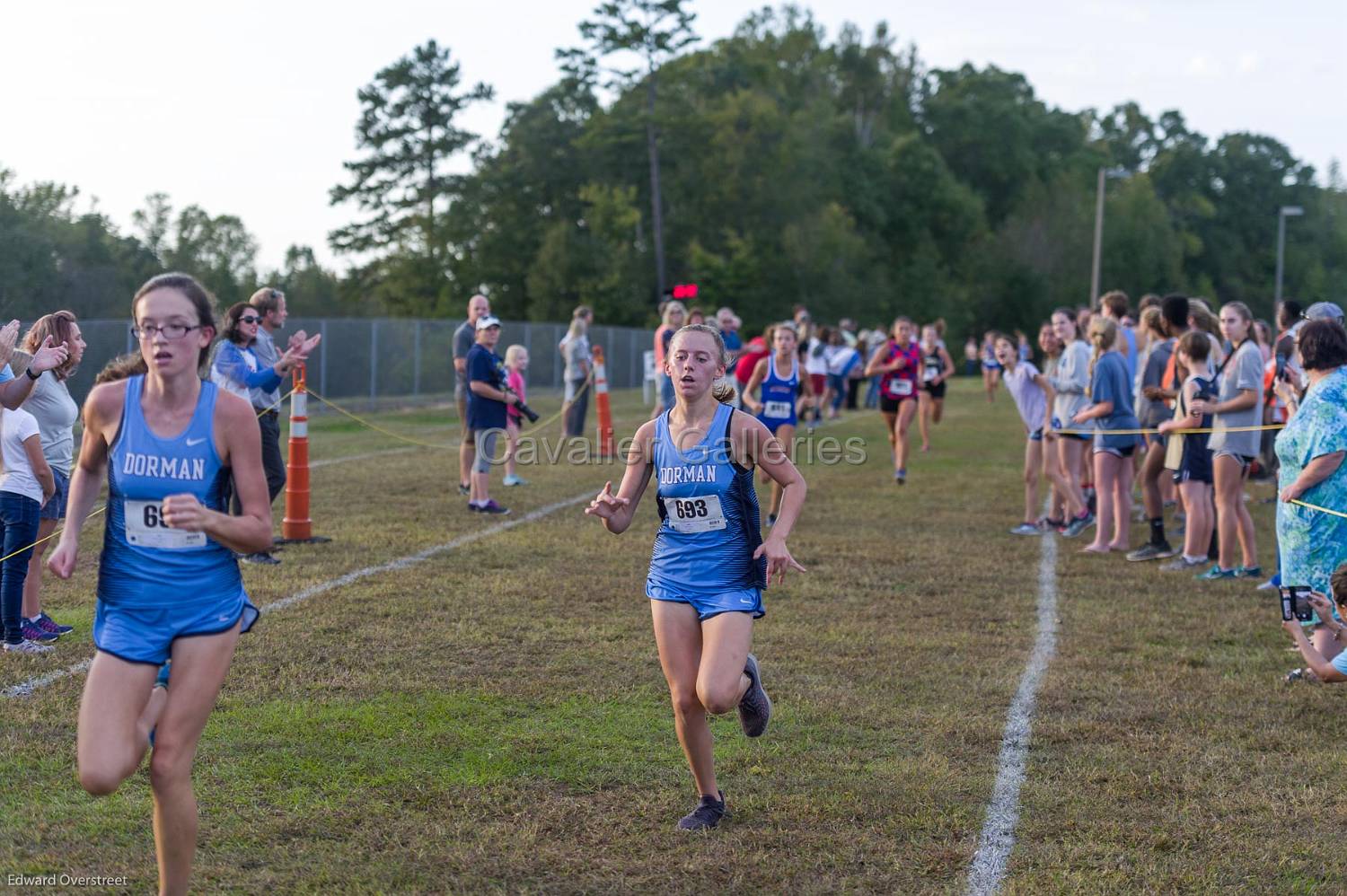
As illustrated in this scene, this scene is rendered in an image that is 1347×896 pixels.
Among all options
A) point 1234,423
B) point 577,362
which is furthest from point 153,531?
point 577,362

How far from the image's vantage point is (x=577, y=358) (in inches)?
835

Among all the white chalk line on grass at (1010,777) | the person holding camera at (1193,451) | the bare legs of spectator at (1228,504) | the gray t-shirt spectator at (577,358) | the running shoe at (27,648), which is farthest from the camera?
the gray t-shirt spectator at (577,358)

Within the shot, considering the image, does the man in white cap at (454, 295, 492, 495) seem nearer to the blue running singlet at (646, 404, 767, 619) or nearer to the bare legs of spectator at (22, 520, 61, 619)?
the bare legs of spectator at (22, 520, 61, 619)

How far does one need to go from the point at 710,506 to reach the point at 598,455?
1491cm

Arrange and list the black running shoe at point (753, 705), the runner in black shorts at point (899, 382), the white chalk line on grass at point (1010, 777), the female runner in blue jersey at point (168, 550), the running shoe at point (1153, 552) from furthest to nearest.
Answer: the runner in black shorts at point (899, 382) < the running shoe at point (1153, 552) < the black running shoe at point (753, 705) < the white chalk line on grass at point (1010, 777) < the female runner in blue jersey at point (168, 550)

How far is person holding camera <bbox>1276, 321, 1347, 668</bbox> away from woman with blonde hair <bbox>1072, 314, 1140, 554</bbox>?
4.73 m

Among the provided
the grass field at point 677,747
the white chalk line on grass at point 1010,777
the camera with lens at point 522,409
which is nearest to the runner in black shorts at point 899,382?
the camera with lens at point 522,409

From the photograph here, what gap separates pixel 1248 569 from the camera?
11047 millimetres

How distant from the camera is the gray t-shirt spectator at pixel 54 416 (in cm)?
765

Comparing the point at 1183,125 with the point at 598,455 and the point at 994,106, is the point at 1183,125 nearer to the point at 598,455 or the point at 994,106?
the point at 994,106

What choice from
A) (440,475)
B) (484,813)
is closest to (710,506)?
(484,813)

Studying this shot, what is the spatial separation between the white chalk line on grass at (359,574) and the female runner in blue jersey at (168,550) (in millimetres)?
2767

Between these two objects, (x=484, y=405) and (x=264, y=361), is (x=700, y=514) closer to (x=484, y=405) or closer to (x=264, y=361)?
(x=264, y=361)

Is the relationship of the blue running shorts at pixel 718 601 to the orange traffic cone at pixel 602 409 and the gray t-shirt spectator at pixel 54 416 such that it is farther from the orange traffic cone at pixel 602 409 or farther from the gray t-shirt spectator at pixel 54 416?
the orange traffic cone at pixel 602 409
